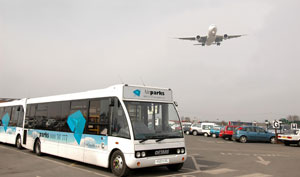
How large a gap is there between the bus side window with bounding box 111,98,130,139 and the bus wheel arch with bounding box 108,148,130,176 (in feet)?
1.63

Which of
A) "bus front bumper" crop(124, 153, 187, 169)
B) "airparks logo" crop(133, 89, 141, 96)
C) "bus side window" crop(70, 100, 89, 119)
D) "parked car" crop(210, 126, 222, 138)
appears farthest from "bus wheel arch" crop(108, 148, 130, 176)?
"parked car" crop(210, 126, 222, 138)

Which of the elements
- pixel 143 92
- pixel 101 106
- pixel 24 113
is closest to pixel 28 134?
pixel 24 113

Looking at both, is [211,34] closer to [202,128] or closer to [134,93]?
[202,128]

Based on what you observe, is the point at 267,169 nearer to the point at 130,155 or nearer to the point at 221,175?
the point at 221,175

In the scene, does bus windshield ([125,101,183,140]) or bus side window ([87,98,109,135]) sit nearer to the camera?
bus windshield ([125,101,183,140])

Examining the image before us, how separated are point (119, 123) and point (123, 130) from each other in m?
0.27

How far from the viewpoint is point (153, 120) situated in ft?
27.0

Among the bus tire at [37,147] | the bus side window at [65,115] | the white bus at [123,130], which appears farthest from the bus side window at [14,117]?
the white bus at [123,130]

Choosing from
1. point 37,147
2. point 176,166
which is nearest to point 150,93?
point 176,166

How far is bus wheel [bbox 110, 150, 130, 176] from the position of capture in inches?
299

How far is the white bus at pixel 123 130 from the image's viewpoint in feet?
25.2

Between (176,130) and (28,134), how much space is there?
8.32 m

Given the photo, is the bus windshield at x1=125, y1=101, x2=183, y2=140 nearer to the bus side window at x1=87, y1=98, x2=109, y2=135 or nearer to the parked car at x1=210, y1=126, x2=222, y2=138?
the bus side window at x1=87, y1=98, x2=109, y2=135

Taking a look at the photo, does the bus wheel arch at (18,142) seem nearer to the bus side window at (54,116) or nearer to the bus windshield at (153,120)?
the bus side window at (54,116)
